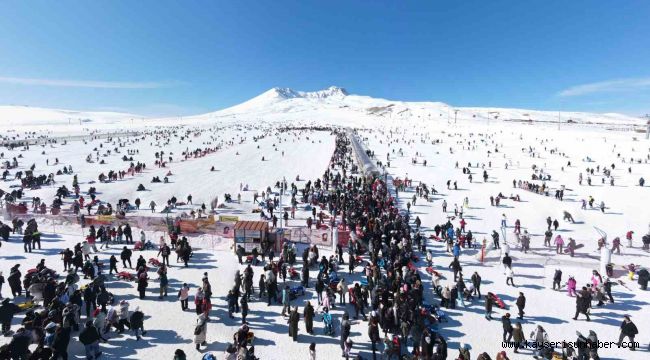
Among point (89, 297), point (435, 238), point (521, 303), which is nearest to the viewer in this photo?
point (89, 297)

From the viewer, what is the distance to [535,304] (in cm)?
1435

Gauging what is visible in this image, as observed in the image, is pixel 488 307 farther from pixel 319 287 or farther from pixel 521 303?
pixel 319 287

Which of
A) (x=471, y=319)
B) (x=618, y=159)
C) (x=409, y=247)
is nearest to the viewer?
(x=471, y=319)

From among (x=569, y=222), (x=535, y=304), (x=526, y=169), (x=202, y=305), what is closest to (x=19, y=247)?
(x=202, y=305)

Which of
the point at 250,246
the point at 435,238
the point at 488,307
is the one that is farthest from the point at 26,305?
the point at 435,238

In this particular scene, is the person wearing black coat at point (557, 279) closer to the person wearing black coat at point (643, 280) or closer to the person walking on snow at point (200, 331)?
the person wearing black coat at point (643, 280)

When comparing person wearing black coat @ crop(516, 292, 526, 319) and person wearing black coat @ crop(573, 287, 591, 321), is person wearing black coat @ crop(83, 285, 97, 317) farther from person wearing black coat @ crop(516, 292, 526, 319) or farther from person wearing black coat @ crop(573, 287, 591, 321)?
person wearing black coat @ crop(573, 287, 591, 321)

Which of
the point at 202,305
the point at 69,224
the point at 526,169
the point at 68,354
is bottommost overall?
the point at 68,354

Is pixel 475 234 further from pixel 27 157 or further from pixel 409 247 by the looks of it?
pixel 27 157

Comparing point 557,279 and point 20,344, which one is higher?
point 557,279

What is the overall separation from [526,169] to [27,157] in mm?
67350

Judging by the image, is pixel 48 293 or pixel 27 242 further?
pixel 27 242

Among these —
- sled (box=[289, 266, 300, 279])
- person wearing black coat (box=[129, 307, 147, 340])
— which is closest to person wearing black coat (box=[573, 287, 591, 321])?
sled (box=[289, 266, 300, 279])

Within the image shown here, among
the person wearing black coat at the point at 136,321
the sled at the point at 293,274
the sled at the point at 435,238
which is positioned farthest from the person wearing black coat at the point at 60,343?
the sled at the point at 435,238
